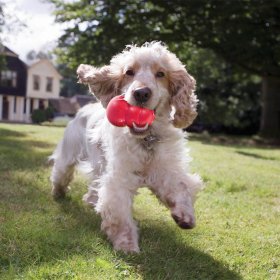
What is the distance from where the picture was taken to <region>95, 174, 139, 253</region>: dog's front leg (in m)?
3.79

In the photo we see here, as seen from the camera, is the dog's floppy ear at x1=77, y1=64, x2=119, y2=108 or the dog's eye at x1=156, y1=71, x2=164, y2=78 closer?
the dog's eye at x1=156, y1=71, x2=164, y2=78

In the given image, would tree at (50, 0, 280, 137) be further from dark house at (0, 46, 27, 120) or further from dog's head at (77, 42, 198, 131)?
dark house at (0, 46, 27, 120)

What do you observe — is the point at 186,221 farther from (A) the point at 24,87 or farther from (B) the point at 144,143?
(A) the point at 24,87

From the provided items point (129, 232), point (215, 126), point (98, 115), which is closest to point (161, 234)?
point (129, 232)

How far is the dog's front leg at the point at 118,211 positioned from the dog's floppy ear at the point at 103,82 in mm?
847

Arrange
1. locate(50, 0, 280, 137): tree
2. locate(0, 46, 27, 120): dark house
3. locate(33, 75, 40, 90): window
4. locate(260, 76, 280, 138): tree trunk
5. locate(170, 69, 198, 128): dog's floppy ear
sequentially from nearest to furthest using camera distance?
1. locate(170, 69, 198, 128): dog's floppy ear
2. locate(50, 0, 280, 137): tree
3. locate(260, 76, 280, 138): tree trunk
4. locate(0, 46, 27, 120): dark house
5. locate(33, 75, 40, 90): window

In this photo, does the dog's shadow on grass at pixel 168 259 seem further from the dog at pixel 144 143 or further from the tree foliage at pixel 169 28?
the tree foliage at pixel 169 28

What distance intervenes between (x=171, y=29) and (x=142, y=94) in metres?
19.0

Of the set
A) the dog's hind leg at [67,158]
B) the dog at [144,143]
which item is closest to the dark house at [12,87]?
the dog's hind leg at [67,158]

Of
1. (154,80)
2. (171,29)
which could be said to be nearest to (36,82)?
(171,29)

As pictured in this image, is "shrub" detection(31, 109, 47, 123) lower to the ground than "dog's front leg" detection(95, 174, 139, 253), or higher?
lower

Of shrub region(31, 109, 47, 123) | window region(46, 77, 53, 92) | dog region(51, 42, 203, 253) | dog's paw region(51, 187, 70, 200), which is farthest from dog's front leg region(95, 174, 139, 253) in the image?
window region(46, 77, 53, 92)

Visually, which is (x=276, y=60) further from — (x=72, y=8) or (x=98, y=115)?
(x=98, y=115)

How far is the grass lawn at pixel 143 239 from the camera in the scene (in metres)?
3.28
